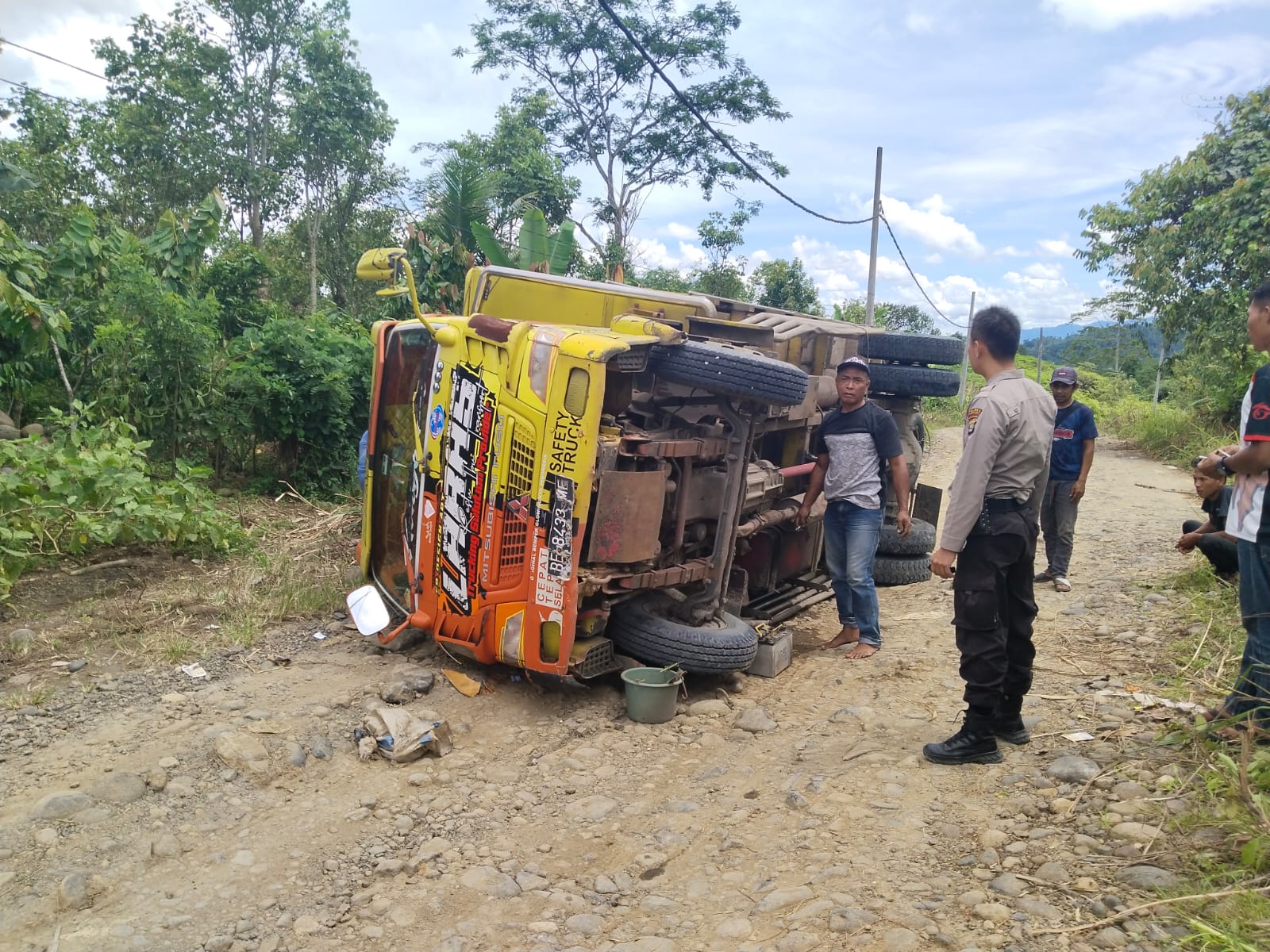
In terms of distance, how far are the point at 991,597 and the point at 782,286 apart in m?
19.1

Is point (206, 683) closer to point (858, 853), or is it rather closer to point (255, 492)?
point (858, 853)

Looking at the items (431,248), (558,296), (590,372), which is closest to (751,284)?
(431,248)

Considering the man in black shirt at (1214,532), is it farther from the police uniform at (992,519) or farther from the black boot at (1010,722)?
the black boot at (1010,722)

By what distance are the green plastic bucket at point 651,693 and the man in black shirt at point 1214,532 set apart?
8.19 feet

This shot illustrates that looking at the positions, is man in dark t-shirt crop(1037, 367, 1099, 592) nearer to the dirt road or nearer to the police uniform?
the dirt road

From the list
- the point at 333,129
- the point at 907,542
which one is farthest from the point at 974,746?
the point at 333,129

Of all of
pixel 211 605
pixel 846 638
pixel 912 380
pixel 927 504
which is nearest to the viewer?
pixel 846 638

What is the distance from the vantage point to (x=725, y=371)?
166 inches

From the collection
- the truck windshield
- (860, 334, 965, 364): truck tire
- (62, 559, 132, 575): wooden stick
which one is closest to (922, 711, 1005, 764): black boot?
the truck windshield

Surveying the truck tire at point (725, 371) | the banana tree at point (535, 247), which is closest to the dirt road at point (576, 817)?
the truck tire at point (725, 371)

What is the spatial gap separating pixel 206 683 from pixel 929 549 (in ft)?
17.3

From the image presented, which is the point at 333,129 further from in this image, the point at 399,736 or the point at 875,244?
the point at 399,736

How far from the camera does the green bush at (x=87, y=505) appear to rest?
5531 mm

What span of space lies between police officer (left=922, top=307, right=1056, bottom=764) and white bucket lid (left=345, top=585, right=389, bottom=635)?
282 centimetres
